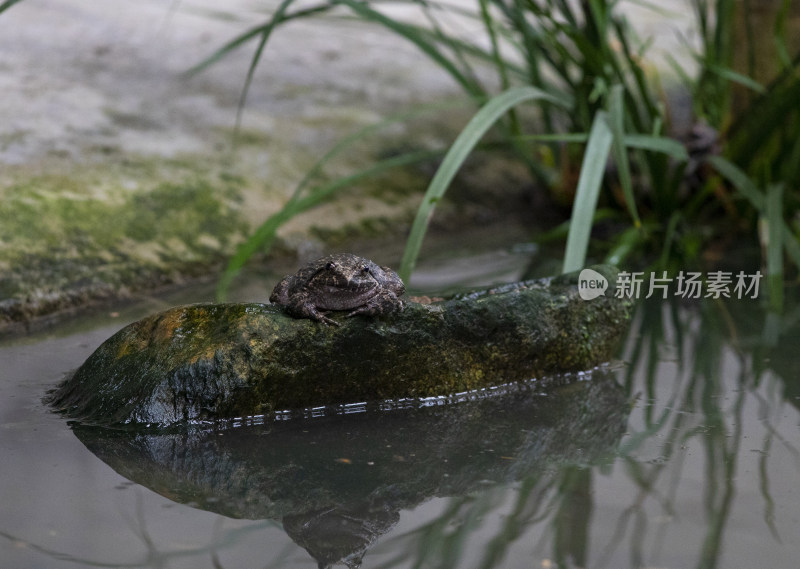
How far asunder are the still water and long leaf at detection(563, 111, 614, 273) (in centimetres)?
39

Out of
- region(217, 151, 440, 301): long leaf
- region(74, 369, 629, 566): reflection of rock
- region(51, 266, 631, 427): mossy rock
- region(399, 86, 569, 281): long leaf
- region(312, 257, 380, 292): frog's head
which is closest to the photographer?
region(74, 369, 629, 566): reflection of rock

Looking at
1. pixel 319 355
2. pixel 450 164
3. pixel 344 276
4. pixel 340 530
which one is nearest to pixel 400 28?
pixel 450 164

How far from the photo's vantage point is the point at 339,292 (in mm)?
2232

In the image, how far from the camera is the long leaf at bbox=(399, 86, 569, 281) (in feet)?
8.22

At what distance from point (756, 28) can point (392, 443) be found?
149 inches

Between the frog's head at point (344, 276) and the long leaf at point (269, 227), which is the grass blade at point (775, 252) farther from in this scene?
the frog's head at point (344, 276)

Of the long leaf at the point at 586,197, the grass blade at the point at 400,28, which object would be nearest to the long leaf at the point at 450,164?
the long leaf at the point at 586,197

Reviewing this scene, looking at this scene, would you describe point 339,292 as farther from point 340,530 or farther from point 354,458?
point 340,530

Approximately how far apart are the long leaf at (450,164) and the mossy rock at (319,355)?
23 centimetres

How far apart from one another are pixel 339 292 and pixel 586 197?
3.10ft

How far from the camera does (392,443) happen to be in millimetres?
2041

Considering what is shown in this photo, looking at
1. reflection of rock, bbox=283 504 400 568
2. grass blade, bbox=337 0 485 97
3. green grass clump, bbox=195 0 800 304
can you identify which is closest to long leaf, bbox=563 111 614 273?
green grass clump, bbox=195 0 800 304

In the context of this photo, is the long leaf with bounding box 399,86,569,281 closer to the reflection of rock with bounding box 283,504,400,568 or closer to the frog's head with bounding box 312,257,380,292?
the frog's head with bounding box 312,257,380,292

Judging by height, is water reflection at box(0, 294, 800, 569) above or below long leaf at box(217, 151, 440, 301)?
below
